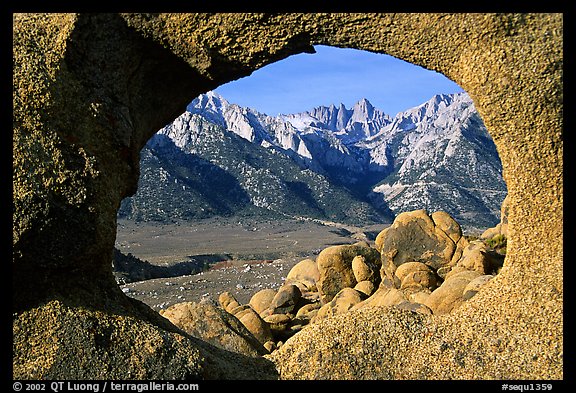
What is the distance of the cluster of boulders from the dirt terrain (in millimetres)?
12891

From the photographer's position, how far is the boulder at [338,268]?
846 inches

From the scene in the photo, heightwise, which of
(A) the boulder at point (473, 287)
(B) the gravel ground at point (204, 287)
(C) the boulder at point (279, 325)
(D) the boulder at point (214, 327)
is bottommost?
(B) the gravel ground at point (204, 287)

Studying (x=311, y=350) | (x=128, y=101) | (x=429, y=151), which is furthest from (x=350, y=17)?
(x=429, y=151)

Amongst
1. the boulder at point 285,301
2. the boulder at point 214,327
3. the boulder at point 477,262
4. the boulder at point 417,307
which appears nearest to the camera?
the boulder at point 214,327

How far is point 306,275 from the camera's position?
27.4 metres

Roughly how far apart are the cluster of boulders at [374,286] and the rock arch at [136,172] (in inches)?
170

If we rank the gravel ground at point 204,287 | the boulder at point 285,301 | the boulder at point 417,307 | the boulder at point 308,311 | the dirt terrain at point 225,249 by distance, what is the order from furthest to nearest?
the dirt terrain at point 225,249
the gravel ground at point 204,287
the boulder at point 285,301
the boulder at point 308,311
the boulder at point 417,307

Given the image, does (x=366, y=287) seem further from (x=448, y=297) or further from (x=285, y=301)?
(x=448, y=297)

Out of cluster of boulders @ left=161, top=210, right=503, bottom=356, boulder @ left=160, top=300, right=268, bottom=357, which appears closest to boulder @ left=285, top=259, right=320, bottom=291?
cluster of boulders @ left=161, top=210, right=503, bottom=356

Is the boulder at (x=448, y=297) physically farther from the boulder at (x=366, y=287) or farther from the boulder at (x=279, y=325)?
the boulder at (x=366, y=287)

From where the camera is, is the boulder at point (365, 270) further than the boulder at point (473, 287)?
Yes

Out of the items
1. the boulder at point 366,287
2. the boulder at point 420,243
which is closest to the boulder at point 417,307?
the boulder at point 420,243

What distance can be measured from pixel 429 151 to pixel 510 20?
606 feet
